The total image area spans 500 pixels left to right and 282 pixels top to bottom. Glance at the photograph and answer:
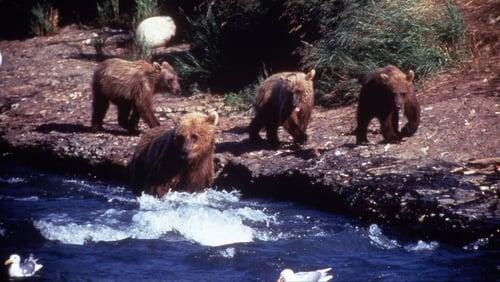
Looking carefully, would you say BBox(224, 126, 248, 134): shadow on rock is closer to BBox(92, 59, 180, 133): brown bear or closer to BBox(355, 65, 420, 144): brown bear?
BBox(92, 59, 180, 133): brown bear

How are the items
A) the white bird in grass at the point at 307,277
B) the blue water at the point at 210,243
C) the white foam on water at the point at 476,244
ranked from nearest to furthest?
the white bird in grass at the point at 307,277, the blue water at the point at 210,243, the white foam on water at the point at 476,244

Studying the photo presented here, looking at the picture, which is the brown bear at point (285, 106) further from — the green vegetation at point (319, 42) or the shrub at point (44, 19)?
the shrub at point (44, 19)

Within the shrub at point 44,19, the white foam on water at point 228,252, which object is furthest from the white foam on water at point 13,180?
the shrub at point 44,19

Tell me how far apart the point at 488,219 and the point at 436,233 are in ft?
1.37

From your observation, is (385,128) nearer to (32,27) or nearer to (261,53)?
(261,53)

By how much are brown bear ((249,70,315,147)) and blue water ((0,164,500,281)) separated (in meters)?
1.20

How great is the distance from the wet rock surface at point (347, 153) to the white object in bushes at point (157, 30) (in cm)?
223

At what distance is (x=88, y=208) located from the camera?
25.0 ft

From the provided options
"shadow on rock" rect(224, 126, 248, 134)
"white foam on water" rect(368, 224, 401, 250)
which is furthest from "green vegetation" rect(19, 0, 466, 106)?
"white foam on water" rect(368, 224, 401, 250)

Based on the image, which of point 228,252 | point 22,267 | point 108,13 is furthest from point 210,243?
point 108,13

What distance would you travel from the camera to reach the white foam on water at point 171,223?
6.36 m

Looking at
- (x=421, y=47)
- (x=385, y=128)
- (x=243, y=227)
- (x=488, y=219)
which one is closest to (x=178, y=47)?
(x=421, y=47)

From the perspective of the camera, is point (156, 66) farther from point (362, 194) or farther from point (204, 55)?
point (362, 194)

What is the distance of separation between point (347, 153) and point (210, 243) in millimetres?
2385
